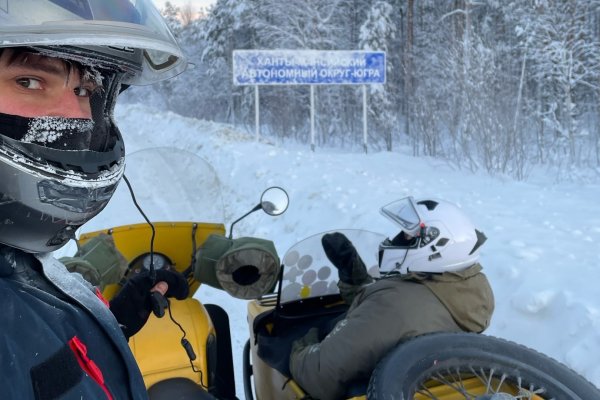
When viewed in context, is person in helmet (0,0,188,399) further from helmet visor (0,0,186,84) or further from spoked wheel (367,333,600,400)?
spoked wheel (367,333,600,400)

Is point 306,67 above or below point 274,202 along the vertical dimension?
above

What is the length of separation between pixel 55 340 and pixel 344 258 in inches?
82.9

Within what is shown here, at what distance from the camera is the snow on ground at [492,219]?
166 inches

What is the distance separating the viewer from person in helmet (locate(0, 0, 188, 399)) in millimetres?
999

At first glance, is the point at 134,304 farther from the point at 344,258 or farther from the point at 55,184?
the point at 344,258

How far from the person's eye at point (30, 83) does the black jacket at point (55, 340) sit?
1.11ft

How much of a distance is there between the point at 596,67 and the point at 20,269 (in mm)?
23559

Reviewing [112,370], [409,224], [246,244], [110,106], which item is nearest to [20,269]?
[112,370]

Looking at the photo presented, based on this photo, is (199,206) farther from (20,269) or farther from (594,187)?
(594,187)

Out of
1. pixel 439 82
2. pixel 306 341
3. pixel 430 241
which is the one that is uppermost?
pixel 439 82

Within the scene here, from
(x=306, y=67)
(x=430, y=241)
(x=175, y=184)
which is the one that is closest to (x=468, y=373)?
(x=430, y=241)

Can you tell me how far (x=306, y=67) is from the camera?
663 inches

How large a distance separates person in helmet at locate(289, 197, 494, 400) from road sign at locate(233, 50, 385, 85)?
14129mm

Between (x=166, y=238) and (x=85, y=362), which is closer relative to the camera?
(x=85, y=362)
